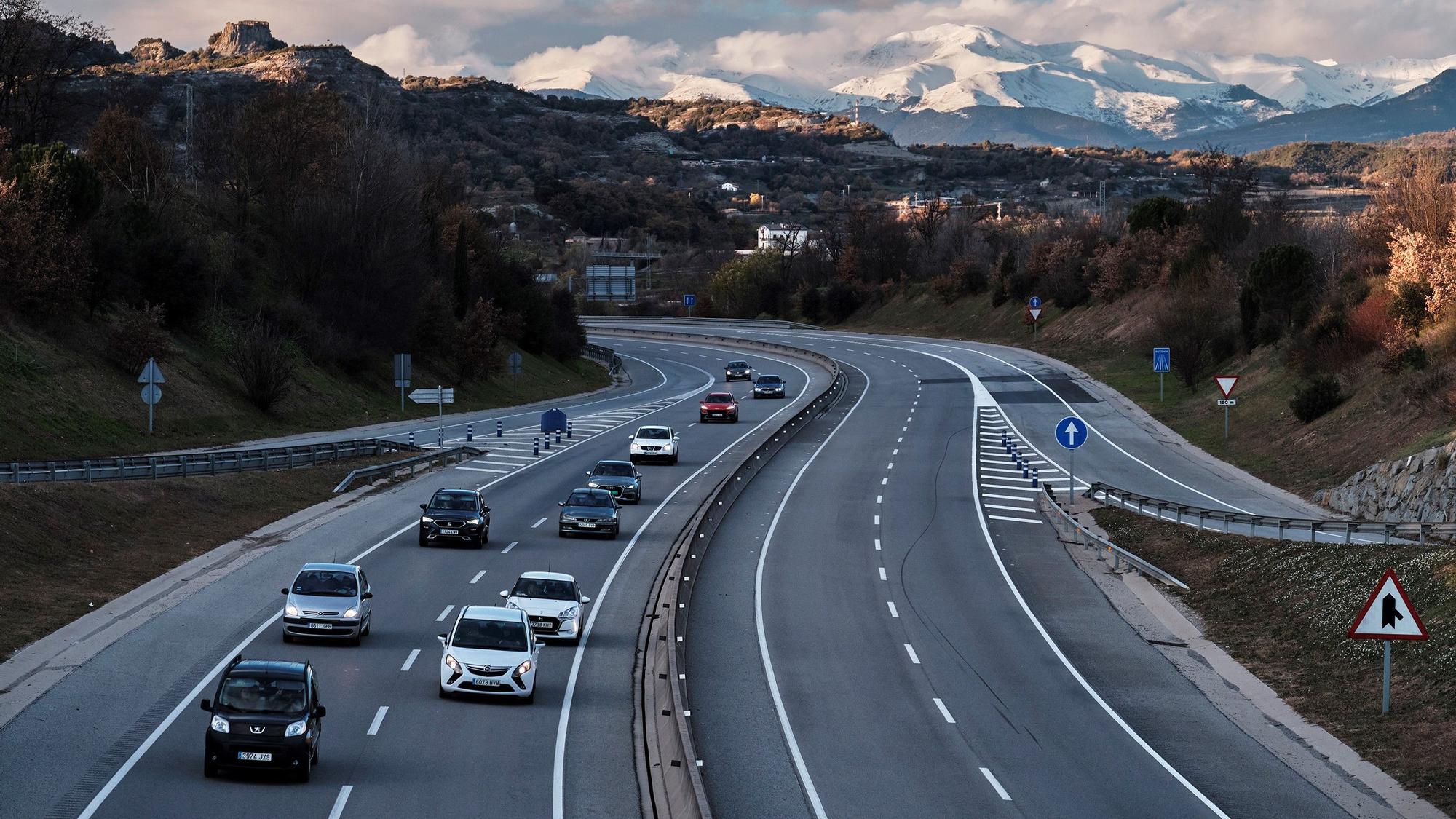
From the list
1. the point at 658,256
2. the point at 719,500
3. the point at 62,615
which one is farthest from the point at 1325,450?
the point at 658,256

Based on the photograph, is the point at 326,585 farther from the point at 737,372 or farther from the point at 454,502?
the point at 737,372

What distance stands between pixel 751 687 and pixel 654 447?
1208 inches

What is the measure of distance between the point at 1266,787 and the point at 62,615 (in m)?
20.7

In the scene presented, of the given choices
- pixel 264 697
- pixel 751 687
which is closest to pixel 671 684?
pixel 751 687

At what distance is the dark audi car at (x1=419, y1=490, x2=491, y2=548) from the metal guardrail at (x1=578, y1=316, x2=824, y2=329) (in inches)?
4096

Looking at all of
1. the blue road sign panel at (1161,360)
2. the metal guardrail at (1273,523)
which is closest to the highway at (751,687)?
the metal guardrail at (1273,523)

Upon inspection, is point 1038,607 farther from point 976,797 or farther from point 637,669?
point 976,797

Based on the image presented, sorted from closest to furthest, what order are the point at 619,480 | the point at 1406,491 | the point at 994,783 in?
the point at 994,783
the point at 1406,491
the point at 619,480

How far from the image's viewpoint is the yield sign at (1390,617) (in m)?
20.8

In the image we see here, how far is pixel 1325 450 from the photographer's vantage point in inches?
1956

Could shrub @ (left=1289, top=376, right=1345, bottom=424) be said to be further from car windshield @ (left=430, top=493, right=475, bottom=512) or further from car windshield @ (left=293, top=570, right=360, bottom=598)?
car windshield @ (left=293, top=570, right=360, bottom=598)

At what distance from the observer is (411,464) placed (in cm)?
5025

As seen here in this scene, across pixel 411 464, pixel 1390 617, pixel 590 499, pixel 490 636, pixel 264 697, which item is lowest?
pixel 411 464

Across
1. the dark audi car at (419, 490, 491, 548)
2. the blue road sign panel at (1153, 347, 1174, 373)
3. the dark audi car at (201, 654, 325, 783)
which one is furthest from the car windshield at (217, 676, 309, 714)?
the blue road sign panel at (1153, 347, 1174, 373)
